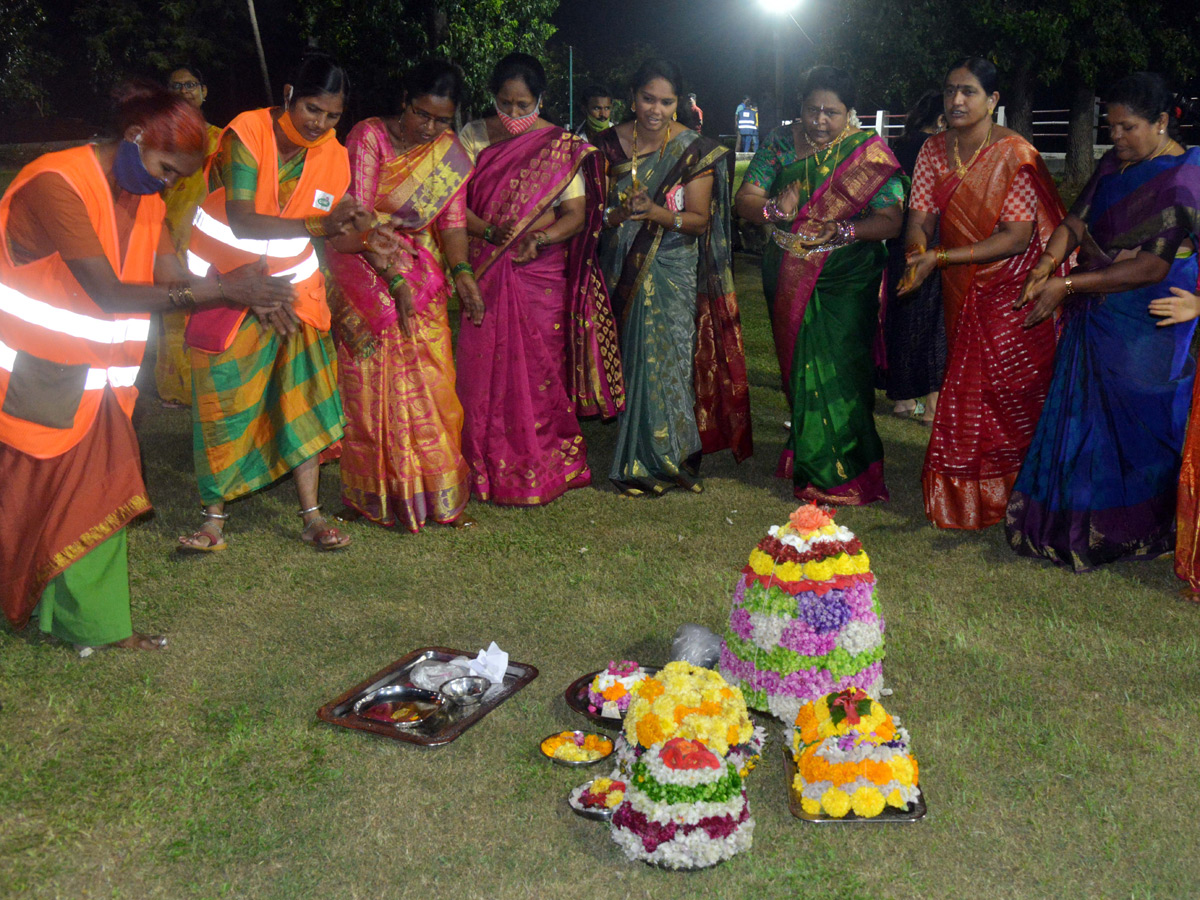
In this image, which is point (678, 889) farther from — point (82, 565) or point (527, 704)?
point (82, 565)

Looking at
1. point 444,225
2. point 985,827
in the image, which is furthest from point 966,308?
point 985,827

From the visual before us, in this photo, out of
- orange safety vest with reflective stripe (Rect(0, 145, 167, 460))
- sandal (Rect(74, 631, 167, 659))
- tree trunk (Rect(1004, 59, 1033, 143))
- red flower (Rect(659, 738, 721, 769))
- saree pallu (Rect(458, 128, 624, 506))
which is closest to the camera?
red flower (Rect(659, 738, 721, 769))

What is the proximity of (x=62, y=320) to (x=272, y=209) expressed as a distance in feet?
3.95

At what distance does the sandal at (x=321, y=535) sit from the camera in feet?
17.4

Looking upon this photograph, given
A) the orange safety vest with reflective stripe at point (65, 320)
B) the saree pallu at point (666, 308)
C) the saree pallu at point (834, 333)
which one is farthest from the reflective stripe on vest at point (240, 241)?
the saree pallu at point (834, 333)

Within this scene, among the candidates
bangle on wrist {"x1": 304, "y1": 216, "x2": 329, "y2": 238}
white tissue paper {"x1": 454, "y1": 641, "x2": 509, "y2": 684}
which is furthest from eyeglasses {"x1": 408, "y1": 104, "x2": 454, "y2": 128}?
white tissue paper {"x1": 454, "y1": 641, "x2": 509, "y2": 684}

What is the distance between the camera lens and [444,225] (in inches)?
218

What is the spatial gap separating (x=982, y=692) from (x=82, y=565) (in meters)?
3.27

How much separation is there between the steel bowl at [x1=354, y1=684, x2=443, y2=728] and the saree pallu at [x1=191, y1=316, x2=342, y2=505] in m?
1.64

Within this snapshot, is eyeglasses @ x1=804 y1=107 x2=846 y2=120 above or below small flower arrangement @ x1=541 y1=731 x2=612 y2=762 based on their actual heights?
above

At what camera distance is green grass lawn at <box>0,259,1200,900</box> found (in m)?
3.04

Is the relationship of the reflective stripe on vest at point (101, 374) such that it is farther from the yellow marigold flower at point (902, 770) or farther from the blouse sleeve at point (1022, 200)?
the blouse sleeve at point (1022, 200)

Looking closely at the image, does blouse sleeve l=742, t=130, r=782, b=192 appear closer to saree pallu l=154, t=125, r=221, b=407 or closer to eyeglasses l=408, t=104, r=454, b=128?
eyeglasses l=408, t=104, r=454, b=128

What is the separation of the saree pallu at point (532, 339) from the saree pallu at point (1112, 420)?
2268 millimetres
